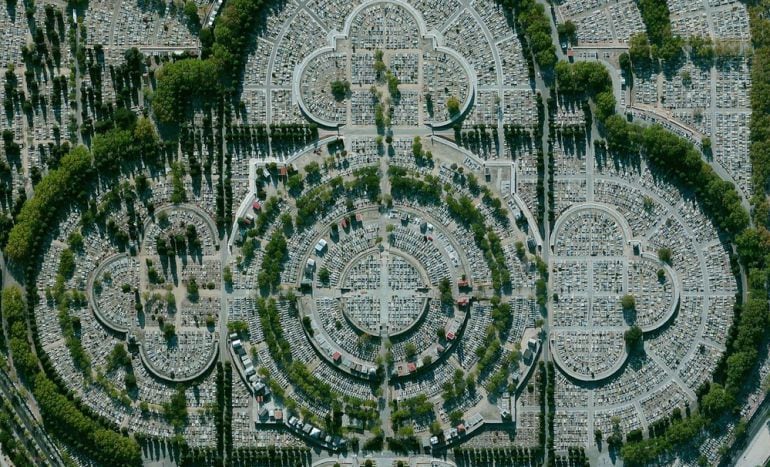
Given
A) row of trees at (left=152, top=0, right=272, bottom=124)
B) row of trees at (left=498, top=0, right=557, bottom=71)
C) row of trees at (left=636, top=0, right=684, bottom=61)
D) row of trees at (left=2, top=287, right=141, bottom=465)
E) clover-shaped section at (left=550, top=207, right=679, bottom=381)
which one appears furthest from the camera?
clover-shaped section at (left=550, top=207, right=679, bottom=381)

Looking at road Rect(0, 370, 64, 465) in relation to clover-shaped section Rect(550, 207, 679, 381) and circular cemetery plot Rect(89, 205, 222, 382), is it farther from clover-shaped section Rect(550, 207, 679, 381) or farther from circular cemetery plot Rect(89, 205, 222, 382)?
clover-shaped section Rect(550, 207, 679, 381)

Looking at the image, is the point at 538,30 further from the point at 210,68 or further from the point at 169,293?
the point at 169,293

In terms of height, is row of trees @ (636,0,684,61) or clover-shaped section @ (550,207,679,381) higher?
row of trees @ (636,0,684,61)

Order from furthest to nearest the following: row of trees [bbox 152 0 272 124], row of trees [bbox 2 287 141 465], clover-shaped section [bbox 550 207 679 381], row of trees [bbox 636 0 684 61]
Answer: clover-shaped section [bbox 550 207 679 381], row of trees [bbox 636 0 684 61], row of trees [bbox 152 0 272 124], row of trees [bbox 2 287 141 465]

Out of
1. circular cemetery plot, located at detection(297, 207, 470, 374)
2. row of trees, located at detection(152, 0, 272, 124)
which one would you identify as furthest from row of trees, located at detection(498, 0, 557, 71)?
row of trees, located at detection(152, 0, 272, 124)

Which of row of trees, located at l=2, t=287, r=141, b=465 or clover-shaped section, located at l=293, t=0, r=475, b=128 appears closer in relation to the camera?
row of trees, located at l=2, t=287, r=141, b=465

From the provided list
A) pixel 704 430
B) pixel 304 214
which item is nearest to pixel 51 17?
pixel 304 214

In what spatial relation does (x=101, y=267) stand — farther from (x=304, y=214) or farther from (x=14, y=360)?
(x=304, y=214)
